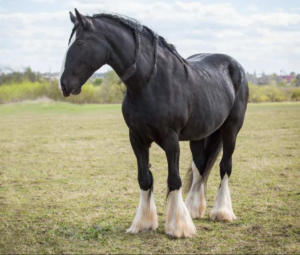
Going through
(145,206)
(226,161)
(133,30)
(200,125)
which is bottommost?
(145,206)

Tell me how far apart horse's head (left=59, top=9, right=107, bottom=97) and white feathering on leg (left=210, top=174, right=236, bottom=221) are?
2.46 m

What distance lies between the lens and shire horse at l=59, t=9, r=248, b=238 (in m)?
4.19

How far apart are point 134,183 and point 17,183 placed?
2.26m

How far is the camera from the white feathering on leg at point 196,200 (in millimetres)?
5559

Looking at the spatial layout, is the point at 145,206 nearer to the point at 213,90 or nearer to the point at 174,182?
the point at 174,182

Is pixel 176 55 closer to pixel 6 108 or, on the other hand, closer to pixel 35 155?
pixel 35 155

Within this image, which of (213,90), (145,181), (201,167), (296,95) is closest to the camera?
(145,181)

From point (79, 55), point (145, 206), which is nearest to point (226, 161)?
point (145, 206)

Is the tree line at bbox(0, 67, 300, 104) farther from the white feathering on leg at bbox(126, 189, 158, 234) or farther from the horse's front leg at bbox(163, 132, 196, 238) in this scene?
the horse's front leg at bbox(163, 132, 196, 238)

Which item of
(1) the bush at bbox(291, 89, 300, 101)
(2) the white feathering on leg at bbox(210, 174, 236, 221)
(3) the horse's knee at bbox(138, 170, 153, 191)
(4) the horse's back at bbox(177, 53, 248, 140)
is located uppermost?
(4) the horse's back at bbox(177, 53, 248, 140)

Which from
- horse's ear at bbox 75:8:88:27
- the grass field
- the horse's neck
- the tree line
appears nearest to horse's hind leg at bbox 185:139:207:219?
the grass field

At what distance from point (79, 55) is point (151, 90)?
0.83 meters

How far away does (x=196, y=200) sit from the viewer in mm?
5582

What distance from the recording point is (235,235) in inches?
189
